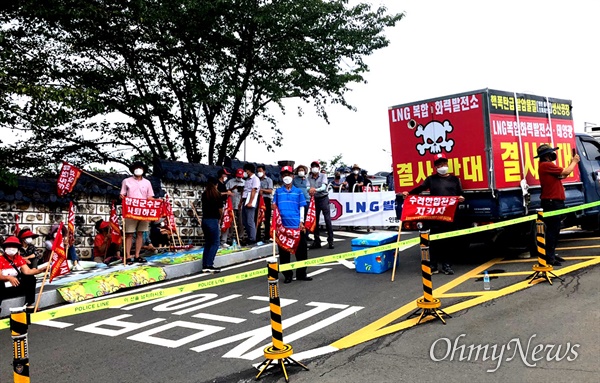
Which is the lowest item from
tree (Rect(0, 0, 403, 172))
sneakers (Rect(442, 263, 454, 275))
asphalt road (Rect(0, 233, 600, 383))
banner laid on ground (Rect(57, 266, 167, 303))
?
asphalt road (Rect(0, 233, 600, 383))

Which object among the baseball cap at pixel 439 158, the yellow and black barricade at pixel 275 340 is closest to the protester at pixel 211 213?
the baseball cap at pixel 439 158

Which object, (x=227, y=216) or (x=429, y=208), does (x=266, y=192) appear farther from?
(x=429, y=208)

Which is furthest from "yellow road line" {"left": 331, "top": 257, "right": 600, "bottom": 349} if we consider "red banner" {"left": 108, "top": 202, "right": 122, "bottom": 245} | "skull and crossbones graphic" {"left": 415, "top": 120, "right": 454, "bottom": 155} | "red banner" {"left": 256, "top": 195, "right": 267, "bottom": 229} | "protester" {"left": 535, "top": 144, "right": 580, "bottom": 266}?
"red banner" {"left": 108, "top": 202, "right": 122, "bottom": 245}

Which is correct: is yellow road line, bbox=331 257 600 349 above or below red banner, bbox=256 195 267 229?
below

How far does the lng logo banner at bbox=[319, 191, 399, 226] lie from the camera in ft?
50.1

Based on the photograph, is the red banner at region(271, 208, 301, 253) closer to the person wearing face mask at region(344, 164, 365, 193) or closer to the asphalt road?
the asphalt road

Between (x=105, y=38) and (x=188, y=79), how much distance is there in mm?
2872

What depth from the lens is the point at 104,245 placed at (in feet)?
36.7

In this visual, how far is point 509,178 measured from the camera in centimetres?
809

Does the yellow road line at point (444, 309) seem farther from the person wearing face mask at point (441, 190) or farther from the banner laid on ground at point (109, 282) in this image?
the banner laid on ground at point (109, 282)

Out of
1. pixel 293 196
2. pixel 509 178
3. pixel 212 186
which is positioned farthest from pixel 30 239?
pixel 509 178

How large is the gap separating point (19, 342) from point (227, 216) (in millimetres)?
9384

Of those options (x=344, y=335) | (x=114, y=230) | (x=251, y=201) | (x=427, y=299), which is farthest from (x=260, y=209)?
(x=344, y=335)

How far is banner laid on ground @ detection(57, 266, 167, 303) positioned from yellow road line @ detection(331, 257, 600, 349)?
4.76 metres
